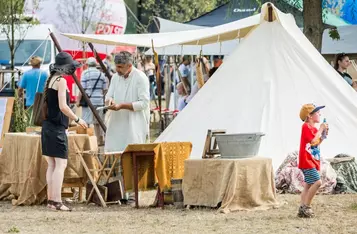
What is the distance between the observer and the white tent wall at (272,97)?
11.9 meters

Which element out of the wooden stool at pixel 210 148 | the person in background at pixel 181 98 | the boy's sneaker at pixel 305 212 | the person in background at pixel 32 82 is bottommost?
the boy's sneaker at pixel 305 212

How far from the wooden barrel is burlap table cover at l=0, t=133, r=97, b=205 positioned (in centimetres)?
126

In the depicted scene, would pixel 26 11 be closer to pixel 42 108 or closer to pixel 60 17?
pixel 60 17

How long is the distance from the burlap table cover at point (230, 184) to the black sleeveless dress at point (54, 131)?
4.31 feet

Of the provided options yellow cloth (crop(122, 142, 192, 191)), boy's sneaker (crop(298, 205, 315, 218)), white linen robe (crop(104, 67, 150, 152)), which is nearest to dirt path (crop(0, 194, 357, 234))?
boy's sneaker (crop(298, 205, 315, 218))

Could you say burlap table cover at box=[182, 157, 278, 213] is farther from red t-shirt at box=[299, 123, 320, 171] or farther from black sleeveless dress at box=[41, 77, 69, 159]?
black sleeveless dress at box=[41, 77, 69, 159]

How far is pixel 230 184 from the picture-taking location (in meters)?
9.65

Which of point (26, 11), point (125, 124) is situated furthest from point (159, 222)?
Answer: point (26, 11)

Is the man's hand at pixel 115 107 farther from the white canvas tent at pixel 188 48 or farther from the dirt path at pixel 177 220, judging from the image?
the white canvas tent at pixel 188 48

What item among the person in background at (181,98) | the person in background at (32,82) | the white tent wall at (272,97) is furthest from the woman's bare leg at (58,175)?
the person in background at (181,98)

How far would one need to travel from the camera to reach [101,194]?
10.7m

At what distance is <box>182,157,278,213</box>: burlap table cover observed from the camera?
9.63 m

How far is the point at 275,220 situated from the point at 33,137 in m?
3.10

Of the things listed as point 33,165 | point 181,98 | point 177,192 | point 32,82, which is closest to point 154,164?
point 177,192
